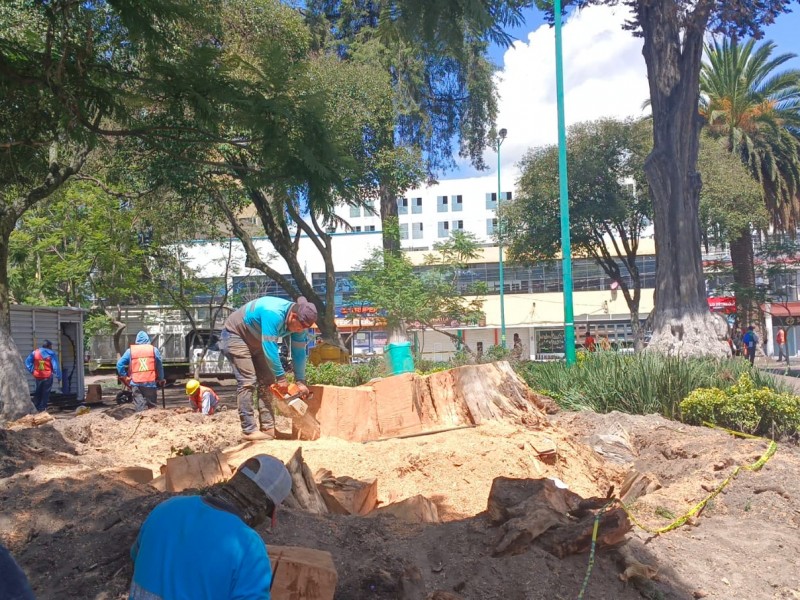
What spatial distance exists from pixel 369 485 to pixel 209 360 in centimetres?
2448

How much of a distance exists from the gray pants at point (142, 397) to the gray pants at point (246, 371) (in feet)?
13.4

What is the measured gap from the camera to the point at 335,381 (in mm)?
12500

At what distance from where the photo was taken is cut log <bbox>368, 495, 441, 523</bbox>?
17.5ft

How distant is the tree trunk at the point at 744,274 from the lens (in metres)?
29.1

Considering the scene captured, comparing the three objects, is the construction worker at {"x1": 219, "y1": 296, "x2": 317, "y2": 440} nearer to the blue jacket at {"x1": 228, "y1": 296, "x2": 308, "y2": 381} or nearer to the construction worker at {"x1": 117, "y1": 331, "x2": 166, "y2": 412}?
the blue jacket at {"x1": 228, "y1": 296, "x2": 308, "y2": 381}

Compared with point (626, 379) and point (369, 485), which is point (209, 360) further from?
point (369, 485)

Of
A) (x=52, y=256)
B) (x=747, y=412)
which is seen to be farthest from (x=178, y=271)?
(x=747, y=412)

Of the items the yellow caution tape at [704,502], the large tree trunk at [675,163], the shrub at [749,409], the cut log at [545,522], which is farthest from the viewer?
the large tree trunk at [675,163]

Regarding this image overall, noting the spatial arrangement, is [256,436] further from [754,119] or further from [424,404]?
[754,119]

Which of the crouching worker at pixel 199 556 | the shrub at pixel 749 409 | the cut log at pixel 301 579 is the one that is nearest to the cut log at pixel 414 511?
the cut log at pixel 301 579

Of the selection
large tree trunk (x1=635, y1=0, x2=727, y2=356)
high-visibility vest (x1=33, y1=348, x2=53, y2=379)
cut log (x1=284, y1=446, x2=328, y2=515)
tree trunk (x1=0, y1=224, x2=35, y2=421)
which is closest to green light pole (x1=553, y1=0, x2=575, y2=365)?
large tree trunk (x1=635, y1=0, x2=727, y2=356)

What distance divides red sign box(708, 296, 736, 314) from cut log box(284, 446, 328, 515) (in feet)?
102

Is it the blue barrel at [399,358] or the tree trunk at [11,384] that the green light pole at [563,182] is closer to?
the blue barrel at [399,358]

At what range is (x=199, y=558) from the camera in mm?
2146
